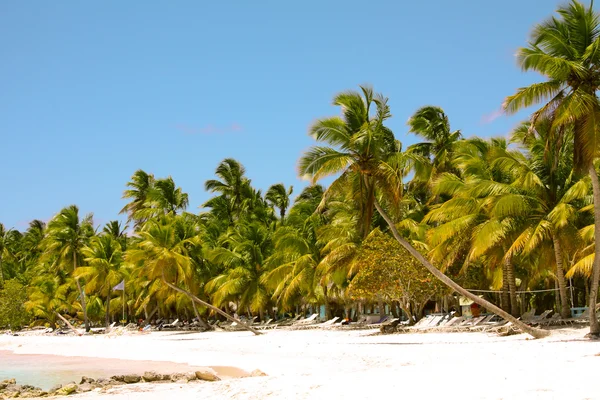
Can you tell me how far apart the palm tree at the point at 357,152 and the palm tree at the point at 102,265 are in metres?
27.8

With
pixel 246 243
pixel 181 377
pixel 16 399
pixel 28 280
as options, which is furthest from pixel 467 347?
pixel 28 280

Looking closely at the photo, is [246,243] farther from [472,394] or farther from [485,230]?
[472,394]

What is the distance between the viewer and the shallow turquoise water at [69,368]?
1695cm

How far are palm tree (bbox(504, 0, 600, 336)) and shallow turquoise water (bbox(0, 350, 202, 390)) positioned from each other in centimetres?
1161

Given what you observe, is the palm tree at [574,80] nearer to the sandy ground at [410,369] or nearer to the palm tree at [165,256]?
the sandy ground at [410,369]

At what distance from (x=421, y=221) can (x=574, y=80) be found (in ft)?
48.0

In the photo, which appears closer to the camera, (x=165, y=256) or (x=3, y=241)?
(x=165, y=256)

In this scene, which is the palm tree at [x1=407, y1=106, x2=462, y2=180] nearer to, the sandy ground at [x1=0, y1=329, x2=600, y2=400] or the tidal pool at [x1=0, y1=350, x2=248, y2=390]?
the sandy ground at [x1=0, y1=329, x2=600, y2=400]

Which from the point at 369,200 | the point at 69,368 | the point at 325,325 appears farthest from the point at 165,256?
the point at 369,200

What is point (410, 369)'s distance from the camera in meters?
9.90

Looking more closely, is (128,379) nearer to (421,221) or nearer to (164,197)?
(421,221)

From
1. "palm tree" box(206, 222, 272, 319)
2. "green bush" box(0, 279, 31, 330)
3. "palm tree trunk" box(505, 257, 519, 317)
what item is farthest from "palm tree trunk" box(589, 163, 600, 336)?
"green bush" box(0, 279, 31, 330)

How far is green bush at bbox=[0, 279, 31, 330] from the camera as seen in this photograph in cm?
4950

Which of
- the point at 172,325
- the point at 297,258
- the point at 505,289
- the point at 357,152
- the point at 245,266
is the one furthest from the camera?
the point at 172,325
